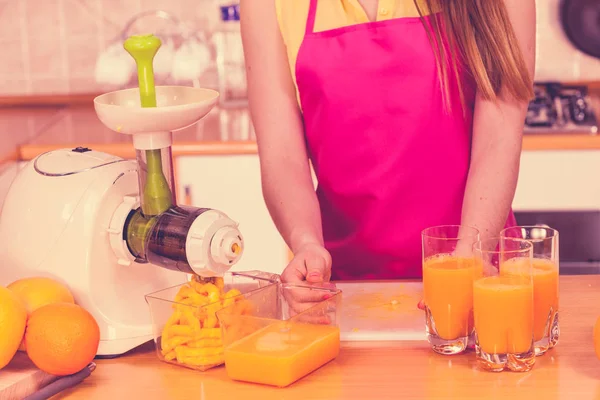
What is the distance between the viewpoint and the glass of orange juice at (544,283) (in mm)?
1151

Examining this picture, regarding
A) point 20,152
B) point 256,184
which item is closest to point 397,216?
point 256,184

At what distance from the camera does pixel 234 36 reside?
320cm

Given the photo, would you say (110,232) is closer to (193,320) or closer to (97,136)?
(193,320)

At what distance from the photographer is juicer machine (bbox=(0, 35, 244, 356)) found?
46.9 inches

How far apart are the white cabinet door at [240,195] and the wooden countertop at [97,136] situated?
4cm

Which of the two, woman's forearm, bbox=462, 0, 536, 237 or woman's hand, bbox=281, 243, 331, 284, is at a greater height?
woman's forearm, bbox=462, 0, 536, 237

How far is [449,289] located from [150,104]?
0.44 meters

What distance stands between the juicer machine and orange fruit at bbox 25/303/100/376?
0.38 feet

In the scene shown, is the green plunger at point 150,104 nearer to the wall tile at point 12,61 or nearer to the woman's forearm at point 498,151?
the woman's forearm at point 498,151

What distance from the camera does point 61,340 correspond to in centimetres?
112

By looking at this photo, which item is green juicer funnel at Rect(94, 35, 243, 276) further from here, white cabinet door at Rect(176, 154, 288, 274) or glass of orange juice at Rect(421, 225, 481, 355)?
white cabinet door at Rect(176, 154, 288, 274)

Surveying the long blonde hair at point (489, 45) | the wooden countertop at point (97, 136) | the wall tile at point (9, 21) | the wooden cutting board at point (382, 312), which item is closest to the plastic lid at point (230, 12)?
Result: the wooden countertop at point (97, 136)

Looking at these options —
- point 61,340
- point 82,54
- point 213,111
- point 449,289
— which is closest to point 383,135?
point 449,289

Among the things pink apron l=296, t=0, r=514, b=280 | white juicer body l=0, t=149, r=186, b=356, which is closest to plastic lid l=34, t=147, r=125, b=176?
white juicer body l=0, t=149, r=186, b=356
